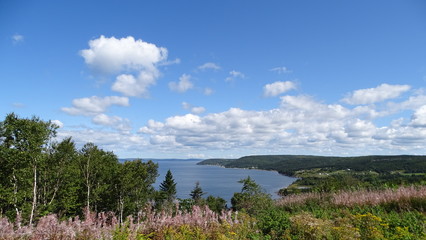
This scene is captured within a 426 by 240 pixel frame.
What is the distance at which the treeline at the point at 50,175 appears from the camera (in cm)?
2308

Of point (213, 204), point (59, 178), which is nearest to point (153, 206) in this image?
point (59, 178)

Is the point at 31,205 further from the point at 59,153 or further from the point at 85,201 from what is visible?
the point at 85,201

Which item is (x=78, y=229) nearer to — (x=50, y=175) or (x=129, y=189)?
(x=50, y=175)

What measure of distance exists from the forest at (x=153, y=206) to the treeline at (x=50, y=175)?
0.31 ft

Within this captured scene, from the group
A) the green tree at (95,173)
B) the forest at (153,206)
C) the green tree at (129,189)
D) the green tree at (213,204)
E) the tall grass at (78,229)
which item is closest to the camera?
the tall grass at (78,229)

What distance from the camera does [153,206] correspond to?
861 cm

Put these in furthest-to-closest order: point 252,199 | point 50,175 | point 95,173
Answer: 1. point 95,173
2. point 50,175
3. point 252,199

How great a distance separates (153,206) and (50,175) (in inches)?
1032

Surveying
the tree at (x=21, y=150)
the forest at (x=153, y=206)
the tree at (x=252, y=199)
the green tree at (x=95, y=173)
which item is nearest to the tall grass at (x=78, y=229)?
the forest at (x=153, y=206)

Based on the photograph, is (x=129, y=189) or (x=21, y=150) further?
(x=129, y=189)

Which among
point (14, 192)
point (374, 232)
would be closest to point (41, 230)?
point (374, 232)

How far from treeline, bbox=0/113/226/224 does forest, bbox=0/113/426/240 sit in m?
0.10

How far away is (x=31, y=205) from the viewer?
23859mm

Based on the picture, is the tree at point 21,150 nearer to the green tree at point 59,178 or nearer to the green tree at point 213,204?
the green tree at point 59,178
